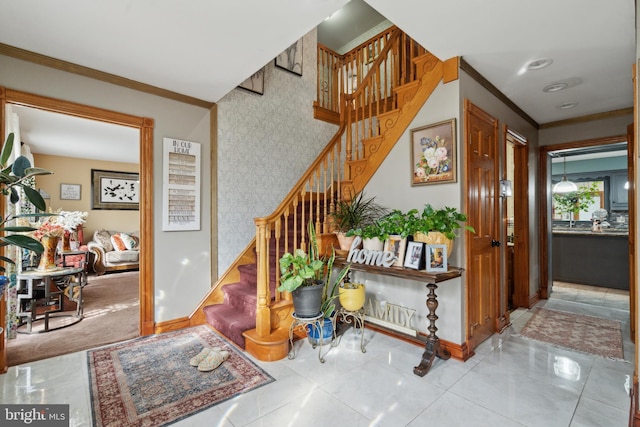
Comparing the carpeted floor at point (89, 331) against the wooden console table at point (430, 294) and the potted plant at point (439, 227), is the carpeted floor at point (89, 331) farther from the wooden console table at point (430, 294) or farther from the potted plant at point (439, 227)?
the potted plant at point (439, 227)

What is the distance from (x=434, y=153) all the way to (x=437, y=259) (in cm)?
97

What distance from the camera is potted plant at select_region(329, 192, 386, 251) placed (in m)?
3.06

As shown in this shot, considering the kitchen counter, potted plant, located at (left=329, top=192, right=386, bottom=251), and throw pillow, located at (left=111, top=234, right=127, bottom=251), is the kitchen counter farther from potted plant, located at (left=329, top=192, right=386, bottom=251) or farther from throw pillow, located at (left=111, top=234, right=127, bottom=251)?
throw pillow, located at (left=111, top=234, right=127, bottom=251)

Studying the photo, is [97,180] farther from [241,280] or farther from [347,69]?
[347,69]

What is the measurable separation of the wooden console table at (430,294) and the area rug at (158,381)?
3.76 ft

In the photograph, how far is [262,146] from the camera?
390cm

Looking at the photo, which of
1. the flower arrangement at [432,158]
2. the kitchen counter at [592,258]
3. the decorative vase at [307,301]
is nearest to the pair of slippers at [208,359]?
the decorative vase at [307,301]

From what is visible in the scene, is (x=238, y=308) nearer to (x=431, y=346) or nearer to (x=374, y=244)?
(x=374, y=244)

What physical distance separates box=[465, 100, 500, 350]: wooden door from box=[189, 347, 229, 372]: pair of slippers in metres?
2.07

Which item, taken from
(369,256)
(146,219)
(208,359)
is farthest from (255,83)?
(208,359)

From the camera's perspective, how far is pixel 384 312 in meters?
2.95

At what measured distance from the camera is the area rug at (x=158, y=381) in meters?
1.87

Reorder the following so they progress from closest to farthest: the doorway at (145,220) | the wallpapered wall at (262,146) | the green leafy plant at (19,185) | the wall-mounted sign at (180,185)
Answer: the green leafy plant at (19,185) → the doorway at (145,220) → the wall-mounted sign at (180,185) → the wallpapered wall at (262,146)

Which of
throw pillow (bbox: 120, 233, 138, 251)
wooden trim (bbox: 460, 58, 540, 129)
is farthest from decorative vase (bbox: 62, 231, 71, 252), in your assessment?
wooden trim (bbox: 460, 58, 540, 129)
